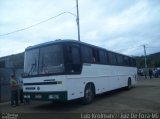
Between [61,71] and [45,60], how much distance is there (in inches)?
43.3

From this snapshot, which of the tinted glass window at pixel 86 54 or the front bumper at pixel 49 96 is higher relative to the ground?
the tinted glass window at pixel 86 54

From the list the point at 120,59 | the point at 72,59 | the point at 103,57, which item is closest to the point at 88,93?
the point at 72,59

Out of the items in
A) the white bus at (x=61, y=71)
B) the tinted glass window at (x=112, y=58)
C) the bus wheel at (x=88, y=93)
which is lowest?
the bus wheel at (x=88, y=93)

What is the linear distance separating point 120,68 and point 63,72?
9459 mm

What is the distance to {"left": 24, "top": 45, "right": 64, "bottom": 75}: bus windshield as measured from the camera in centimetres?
1229

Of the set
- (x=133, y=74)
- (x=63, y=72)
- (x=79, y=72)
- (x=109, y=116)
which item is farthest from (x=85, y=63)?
(x=133, y=74)

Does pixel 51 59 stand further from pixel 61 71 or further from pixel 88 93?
pixel 88 93

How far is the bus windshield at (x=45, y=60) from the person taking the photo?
40.3ft

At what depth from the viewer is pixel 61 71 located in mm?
12102

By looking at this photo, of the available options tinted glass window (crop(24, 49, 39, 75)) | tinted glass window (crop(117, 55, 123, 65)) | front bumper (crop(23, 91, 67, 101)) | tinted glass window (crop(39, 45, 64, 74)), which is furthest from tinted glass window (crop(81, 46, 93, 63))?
tinted glass window (crop(117, 55, 123, 65))

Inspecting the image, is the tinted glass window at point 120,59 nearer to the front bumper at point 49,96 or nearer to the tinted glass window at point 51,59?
the tinted glass window at point 51,59

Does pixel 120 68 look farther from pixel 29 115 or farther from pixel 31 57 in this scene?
pixel 29 115

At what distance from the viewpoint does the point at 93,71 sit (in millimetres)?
15102

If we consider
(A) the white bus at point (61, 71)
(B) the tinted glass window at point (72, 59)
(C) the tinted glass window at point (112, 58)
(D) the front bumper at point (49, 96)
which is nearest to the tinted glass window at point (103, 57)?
(A) the white bus at point (61, 71)
